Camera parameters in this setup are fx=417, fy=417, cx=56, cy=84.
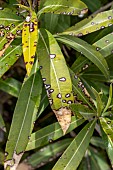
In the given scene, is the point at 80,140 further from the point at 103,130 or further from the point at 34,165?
the point at 34,165

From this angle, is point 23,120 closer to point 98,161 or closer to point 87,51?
point 87,51

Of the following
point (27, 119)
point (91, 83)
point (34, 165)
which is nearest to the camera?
point (27, 119)

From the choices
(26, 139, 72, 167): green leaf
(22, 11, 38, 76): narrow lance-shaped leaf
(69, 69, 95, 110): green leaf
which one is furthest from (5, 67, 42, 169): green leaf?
(26, 139, 72, 167): green leaf

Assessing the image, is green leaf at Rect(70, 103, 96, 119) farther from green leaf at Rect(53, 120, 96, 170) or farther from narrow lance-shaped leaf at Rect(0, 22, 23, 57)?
narrow lance-shaped leaf at Rect(0, 22, 23, 57)

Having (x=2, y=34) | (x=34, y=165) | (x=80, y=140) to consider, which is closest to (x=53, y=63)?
(x=2, y=34)

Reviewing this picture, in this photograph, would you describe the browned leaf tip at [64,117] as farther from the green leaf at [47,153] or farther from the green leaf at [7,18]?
the green leaf at [47,153]
